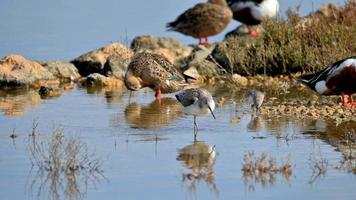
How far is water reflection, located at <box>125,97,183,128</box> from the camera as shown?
12964mm

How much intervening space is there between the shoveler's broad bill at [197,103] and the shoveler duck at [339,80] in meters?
2.20

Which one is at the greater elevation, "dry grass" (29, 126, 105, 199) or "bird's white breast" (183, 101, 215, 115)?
"bird's white breast" (183, 101, 215, 115)

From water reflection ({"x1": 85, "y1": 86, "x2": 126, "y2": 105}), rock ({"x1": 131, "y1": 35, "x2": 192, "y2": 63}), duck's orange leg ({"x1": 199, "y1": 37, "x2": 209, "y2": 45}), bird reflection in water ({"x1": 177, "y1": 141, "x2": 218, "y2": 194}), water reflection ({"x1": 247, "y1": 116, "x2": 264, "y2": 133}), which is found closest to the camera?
bird reflection in water ({"x1": 177, "y1": 141, "x2": 218, "y2": 194})

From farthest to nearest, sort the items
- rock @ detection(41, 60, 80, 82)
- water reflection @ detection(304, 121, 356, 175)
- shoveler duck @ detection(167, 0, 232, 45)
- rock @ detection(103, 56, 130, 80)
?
1. shoveler duck @ detection(167, 0, 232, 45)
2. rock @ detection(41, 60, 80, 82)
3. rock @ detection(103, 56, 130, 80)
4. water reflection @ detection(304, 121, 356, 175)

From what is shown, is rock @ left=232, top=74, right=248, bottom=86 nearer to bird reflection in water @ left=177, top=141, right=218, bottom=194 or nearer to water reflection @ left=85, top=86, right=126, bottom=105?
water reflection @ left=85, top=86, right=126, bottom=105

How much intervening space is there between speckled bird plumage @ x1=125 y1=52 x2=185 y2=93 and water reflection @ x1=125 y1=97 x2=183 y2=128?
330 mm

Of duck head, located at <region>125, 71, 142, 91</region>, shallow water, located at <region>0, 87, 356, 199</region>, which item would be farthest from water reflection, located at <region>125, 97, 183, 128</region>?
duck head, located at <region>125, 71, 142, 91</region>

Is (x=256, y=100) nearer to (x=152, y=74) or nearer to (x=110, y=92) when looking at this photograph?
(x=152, y=74)

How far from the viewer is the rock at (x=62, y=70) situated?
17.8 m

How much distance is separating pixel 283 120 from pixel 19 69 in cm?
569

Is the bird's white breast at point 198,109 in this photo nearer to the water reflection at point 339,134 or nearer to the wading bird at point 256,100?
the water reflection at point 339,134


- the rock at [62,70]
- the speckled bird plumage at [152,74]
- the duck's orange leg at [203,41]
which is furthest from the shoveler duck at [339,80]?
the duck's orange leg at [203,41]

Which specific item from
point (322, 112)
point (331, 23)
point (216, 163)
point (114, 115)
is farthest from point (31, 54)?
point (216, 163)

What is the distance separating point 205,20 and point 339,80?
748 centimetres
